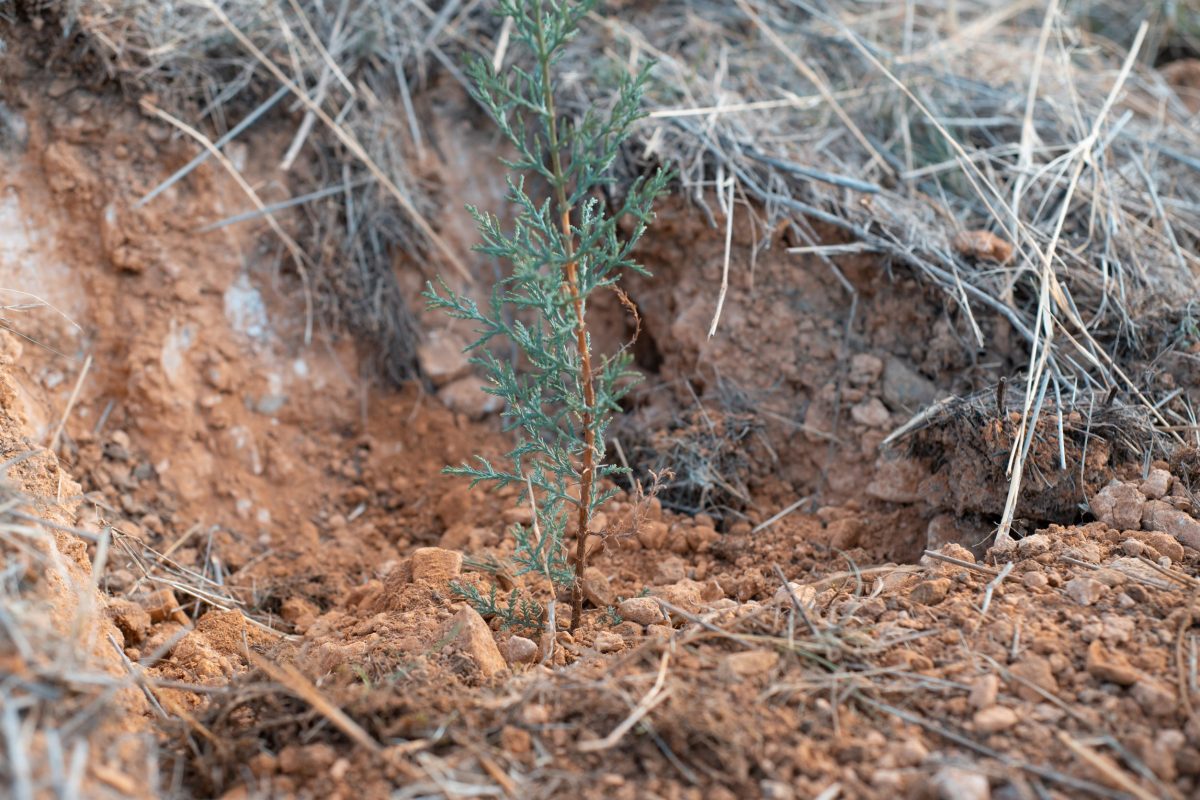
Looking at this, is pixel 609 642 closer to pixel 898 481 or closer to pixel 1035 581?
pixel 1035 581

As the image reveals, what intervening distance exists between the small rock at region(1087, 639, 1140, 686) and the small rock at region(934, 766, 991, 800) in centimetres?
38

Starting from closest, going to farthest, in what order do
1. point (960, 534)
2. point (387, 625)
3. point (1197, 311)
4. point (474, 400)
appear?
point (387, 625)
point (960, 534)
point (1197, 311)
point (474, 400)

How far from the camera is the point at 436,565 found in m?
2.69

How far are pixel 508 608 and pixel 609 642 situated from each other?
0.29 m

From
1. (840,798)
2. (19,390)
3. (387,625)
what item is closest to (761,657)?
(840,798)

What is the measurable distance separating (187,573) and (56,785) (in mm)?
1433

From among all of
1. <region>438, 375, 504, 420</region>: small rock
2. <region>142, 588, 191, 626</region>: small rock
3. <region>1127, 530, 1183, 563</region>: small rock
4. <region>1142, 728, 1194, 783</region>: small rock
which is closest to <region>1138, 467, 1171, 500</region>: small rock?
<region>1127, 530, 1183, 563</region>: small rock

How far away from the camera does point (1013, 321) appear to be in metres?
3.24

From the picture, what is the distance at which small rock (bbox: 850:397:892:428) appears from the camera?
3264mm

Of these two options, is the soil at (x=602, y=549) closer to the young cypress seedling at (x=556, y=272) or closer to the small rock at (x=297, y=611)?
the small rock at (x=297, y=611)

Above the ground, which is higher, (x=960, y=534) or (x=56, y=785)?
(x=56, y=785)

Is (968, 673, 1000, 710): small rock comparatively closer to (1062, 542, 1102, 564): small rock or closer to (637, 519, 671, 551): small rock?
(1062, 542, 1102, 564): small rock

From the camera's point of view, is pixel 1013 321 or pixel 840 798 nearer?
pixel 840 798

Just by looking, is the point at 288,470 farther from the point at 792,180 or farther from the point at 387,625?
the point at 792,180
